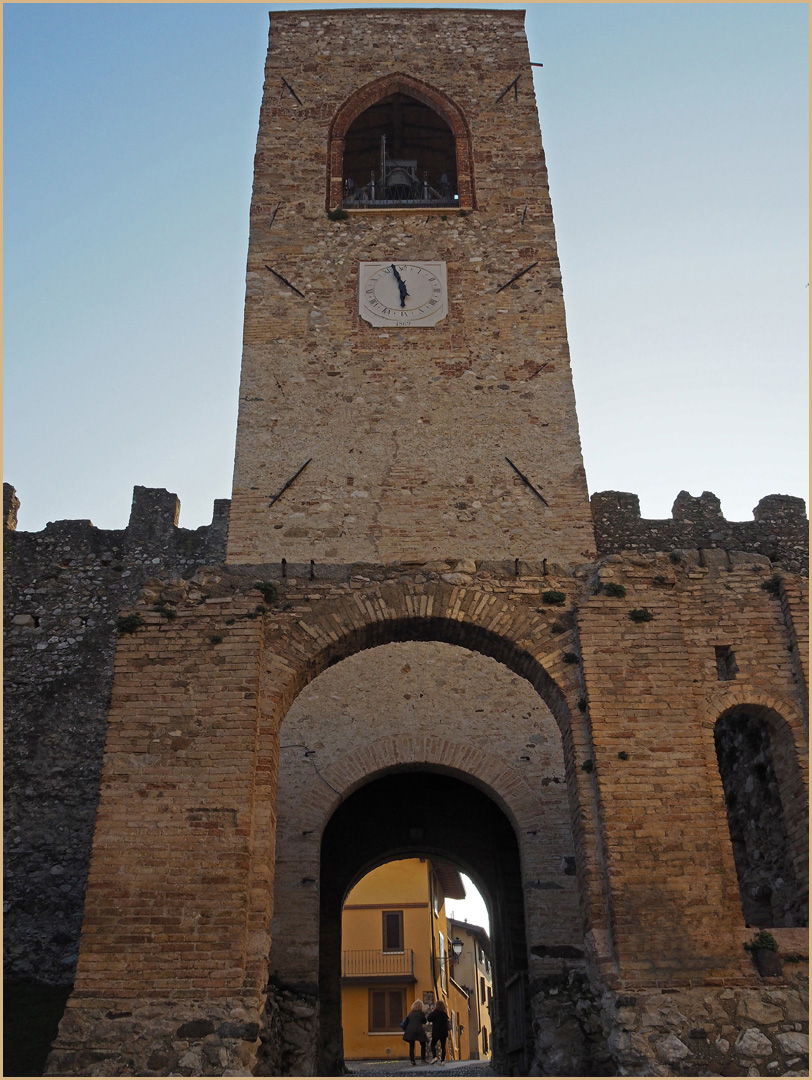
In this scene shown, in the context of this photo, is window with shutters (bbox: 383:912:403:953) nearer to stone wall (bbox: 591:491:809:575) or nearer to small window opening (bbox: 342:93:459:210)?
stone wall (bbox: 591:491:809:575)

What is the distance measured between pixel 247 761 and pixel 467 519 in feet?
16.1

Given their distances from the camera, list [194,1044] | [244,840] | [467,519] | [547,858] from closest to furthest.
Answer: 1. [194,1044]
2. [244,840]
3. [547,858]
4. [467,519]

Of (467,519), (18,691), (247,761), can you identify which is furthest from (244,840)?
(18,691)

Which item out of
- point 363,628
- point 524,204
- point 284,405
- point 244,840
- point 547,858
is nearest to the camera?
point 244,840

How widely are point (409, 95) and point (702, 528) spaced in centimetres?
792

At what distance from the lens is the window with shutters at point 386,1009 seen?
22.2 meters

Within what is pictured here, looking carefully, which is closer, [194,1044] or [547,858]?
[194,1044]

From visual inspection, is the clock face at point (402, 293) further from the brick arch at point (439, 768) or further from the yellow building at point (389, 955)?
the yellow building at point (389, 955)

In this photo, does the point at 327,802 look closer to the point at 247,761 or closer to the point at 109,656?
the point at 247,761

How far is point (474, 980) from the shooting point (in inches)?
1287

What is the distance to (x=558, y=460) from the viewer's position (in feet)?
36.7

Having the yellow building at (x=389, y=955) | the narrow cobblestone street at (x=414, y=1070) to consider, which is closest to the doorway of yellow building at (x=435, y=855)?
the narrow cobblestone street at (x=414, y=1070)

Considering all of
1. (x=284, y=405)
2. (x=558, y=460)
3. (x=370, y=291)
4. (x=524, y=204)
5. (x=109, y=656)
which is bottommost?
(x=109, y=656)

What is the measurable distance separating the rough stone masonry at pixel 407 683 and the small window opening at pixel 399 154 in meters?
0.11
